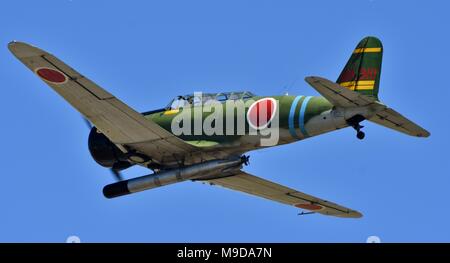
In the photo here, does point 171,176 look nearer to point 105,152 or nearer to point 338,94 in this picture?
point 105,152

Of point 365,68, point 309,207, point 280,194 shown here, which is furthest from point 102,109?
point 309,207

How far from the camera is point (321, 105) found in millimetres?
25312

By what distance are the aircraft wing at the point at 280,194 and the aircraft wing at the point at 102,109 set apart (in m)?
2.60

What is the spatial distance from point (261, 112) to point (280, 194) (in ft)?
15.0

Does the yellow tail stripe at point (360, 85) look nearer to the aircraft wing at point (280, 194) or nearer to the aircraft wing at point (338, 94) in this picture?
the aircraft wing at point (338, 94)

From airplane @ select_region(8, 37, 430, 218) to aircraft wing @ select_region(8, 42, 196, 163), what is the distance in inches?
0.8

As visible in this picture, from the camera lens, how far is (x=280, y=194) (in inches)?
1176

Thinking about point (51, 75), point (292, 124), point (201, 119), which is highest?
point (51, 75)

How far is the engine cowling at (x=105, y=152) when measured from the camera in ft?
90.0

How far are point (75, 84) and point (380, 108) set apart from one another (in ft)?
22.2

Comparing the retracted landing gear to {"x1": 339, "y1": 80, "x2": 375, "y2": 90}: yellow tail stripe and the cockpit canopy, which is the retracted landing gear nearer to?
{"x1": 339, "y1": 80, "x2": 375, "y2": 90}: yellow tail stripe
